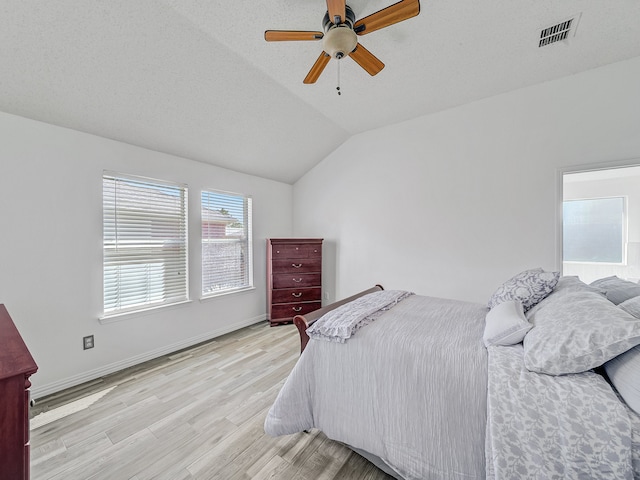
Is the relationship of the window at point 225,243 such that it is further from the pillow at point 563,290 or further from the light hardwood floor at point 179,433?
the pillow at point 563,290

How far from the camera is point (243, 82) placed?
2523mm

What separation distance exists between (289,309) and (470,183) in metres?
3.00

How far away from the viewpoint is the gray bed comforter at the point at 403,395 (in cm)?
120

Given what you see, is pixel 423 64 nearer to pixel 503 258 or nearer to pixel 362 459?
pixel 503 258

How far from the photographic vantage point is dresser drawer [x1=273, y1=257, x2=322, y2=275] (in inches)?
157

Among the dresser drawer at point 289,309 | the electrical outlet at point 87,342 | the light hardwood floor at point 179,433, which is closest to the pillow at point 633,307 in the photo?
the light hardwood floor at point 179,433

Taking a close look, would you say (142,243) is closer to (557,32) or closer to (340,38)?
(340,38)

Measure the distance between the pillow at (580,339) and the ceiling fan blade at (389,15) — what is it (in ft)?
5.74

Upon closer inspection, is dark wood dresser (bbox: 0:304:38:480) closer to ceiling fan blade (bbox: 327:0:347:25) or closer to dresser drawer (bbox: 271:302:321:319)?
ceiling fan blade (bbox: 327:0:347:25)

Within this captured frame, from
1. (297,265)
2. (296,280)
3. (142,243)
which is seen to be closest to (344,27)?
(142,243)

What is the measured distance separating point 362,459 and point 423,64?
3.18 m

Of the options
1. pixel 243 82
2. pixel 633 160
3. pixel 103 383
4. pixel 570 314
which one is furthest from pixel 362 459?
pixel 633 160

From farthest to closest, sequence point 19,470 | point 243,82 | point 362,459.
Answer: point 243,82 < point 362,459 < point 19,470

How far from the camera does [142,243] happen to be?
2.84 m
